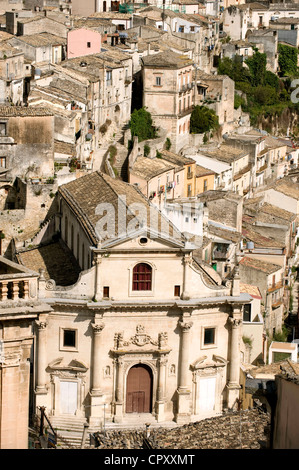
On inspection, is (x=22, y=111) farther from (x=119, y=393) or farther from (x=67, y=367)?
(x=119, y=393)

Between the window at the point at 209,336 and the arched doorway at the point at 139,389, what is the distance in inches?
98.0

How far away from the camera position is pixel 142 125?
78812 mm

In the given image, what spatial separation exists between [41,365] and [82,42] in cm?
4000

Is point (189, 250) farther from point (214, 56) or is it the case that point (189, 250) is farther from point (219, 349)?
point (214, 56)

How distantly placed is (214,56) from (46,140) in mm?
49176

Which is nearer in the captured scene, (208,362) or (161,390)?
(161,390)

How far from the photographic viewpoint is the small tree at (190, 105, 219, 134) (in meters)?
86.1

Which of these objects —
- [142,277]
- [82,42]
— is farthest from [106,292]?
[82,42]

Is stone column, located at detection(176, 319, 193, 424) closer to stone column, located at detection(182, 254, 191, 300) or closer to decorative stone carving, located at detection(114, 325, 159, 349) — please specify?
decorative stone carving, located at detection(114, 325, 159, 349)

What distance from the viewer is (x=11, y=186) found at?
5941cm

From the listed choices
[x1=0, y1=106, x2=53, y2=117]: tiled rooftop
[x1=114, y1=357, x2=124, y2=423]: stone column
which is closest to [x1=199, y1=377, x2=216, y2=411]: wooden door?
[x1=114, y1=357, x2=124, y2=423]: stone column

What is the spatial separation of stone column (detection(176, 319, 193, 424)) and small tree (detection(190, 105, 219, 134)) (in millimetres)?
40634

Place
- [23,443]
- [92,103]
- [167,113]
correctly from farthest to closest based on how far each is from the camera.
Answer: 1. [167,113]
2. [92,103]
3. [23,443]
